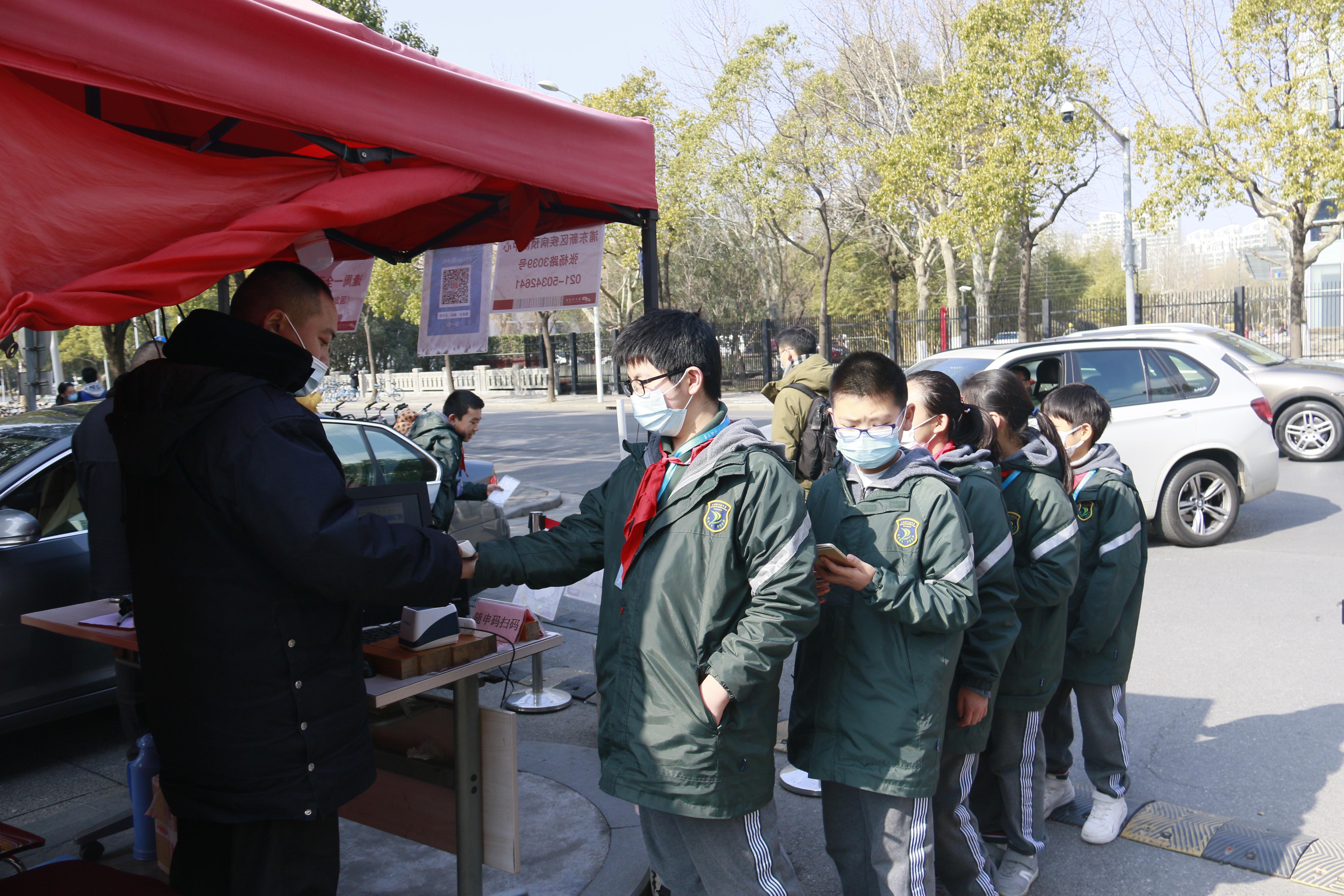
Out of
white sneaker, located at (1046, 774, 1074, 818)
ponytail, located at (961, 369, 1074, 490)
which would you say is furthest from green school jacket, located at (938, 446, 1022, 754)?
white sneaker, located at (1046, 774, 1074, 818)

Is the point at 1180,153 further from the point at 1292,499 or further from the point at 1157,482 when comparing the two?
the point at 1157,482

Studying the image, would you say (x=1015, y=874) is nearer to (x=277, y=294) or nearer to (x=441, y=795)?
(x=441, y=795)

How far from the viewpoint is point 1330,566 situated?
677 centimetres

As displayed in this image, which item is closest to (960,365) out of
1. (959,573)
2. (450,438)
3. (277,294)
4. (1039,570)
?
(450,438)

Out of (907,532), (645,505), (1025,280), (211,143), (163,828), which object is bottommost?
(163,828)

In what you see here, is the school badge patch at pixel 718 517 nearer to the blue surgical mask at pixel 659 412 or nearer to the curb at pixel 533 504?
the blue surgical mask at pixel 659 412

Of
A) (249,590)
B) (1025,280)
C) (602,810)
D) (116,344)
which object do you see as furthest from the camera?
(1025,280)

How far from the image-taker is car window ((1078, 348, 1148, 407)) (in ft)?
25.6

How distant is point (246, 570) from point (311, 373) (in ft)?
1.67

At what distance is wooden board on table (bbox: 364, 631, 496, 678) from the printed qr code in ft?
6.41

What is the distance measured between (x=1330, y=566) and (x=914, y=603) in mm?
6107

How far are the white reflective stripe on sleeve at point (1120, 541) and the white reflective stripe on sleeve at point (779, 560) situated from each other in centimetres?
159

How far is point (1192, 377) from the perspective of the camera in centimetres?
777

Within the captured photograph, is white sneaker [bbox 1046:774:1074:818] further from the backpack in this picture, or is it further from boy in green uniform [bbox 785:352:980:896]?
the backpack
